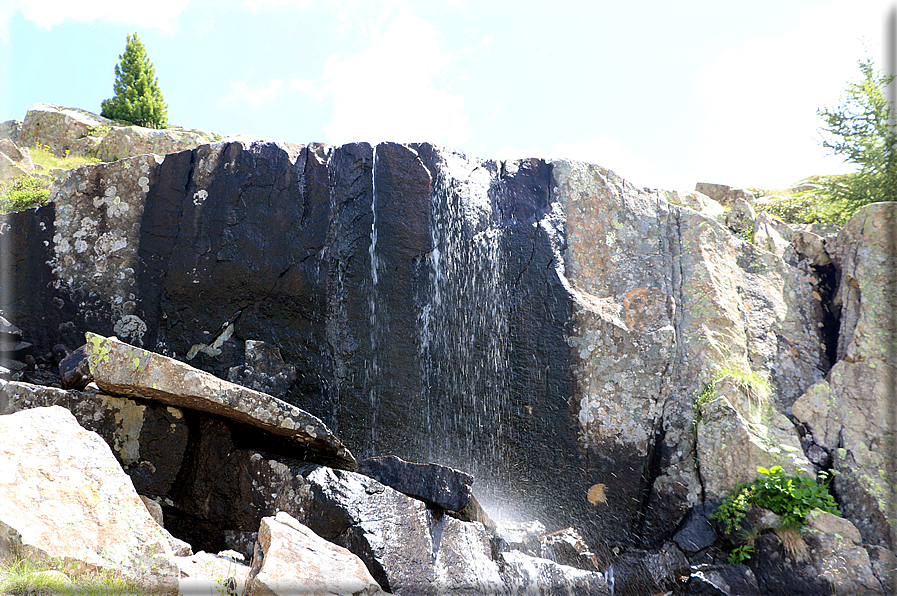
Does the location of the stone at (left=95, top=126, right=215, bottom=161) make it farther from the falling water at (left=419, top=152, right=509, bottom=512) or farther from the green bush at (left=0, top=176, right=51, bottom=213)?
A: the falling water at (left=419, top=152, right=509, bottom=512)

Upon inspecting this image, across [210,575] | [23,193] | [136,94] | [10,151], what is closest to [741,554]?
[210,575]

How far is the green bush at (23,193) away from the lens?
10.3 metres

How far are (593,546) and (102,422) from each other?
19.5 ft

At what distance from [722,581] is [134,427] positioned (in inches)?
259

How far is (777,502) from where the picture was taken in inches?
267

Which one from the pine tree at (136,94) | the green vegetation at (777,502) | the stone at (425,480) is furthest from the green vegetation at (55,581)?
the pine tree at (136,94)

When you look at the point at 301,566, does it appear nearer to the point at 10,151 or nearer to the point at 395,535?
the point at 395,535

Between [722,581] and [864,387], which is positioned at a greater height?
[864,387]

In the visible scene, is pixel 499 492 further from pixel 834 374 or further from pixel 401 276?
pixel 834 374

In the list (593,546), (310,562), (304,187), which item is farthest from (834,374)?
(304,187)

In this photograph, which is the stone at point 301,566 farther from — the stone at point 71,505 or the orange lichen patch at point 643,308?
the orange lichen patch at point 643,308

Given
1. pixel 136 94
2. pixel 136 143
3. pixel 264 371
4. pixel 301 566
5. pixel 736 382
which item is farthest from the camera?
pixel 136 94

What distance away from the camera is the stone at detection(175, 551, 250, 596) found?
4.07 m

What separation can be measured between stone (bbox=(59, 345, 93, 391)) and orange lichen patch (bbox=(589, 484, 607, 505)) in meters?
6.30
